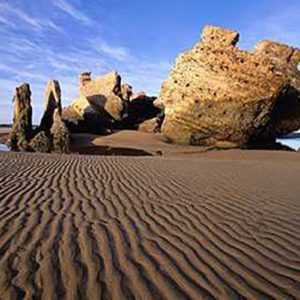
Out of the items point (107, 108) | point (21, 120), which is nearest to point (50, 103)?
point (21, 120)

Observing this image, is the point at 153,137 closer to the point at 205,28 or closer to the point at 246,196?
the point at 205,28

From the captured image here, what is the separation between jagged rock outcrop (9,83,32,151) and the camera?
21.9 metres

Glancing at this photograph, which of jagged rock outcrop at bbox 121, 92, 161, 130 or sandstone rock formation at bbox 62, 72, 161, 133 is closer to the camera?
sandstone rock formation at bbox 62, 72, 161, 133

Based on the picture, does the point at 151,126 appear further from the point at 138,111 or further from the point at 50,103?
the point at 50,103

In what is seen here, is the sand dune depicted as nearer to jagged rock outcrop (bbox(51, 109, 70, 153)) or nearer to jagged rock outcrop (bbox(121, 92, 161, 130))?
jagged rock outcrop (bbox(51, 109, 70, 153))

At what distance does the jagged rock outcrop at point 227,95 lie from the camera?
20.2 m

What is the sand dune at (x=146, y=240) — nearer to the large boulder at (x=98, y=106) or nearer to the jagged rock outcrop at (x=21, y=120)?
the jagged rock outcrop at (x=21, y=120)

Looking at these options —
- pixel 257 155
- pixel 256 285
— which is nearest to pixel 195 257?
pixel 256 285

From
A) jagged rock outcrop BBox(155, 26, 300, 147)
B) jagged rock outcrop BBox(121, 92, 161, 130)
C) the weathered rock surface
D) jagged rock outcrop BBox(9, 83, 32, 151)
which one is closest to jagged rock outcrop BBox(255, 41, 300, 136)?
A: jagged rock outcrop BBox(155, 26, 300, 147)

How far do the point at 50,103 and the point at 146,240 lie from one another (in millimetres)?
21320

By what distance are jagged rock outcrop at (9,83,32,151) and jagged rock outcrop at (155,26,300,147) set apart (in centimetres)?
800

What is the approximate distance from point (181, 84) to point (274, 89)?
17.0 feet

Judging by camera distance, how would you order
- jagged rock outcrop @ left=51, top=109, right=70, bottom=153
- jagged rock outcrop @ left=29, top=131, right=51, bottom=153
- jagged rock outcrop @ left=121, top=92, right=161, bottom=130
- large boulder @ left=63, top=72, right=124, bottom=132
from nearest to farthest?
jagged rock outcrop @ left=29, top=131, right=51, bottom=153
jagged rock outcrop @ left=51, top=109, right=70, bottom=153
large boulder @ left=63, top=72, right=124, bottom=132
jagged rock outcrop @ left=121, top=92, right=161, bottom=130

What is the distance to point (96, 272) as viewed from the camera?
3.80 metres
